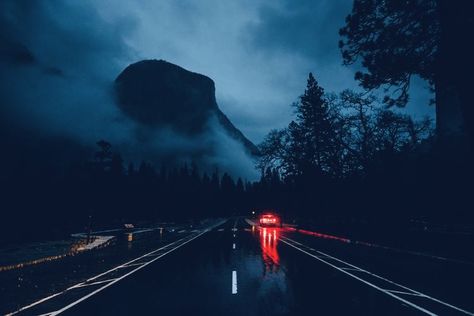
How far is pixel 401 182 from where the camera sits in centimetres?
2855

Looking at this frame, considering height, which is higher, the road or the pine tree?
the pine tree

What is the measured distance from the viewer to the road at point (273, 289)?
784 centimetres

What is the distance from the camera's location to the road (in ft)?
25.7

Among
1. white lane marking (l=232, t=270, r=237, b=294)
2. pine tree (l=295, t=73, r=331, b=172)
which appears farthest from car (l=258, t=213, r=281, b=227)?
white lane marking (l=232, t=270, r=237, b=294)

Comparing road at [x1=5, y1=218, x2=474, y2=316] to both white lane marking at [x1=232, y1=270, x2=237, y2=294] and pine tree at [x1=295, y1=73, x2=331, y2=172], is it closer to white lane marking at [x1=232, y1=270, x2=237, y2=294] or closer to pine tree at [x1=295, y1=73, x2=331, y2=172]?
white lane marking at [x1=232, y1=270, x2=237, y2=294]

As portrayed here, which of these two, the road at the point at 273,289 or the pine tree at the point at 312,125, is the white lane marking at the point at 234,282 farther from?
the pine tree at the point at 312,125

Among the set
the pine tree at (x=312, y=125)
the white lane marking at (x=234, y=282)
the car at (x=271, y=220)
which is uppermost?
the pine tree at (x=312, y=125)

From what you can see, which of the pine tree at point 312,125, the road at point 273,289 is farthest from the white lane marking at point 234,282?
the pine tree at point 312,125

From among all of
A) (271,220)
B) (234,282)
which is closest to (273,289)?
(234,282)

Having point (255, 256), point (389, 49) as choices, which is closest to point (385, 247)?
point (255, 256)

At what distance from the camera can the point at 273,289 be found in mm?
9773

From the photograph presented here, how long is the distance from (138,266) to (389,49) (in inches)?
544

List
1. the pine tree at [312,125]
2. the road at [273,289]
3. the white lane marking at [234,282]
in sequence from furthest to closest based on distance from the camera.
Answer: the pine tree at [312,125], the white lane marking at [234,282], the road at [273,289]

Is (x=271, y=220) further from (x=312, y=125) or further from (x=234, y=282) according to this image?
(x=234, y=282)
